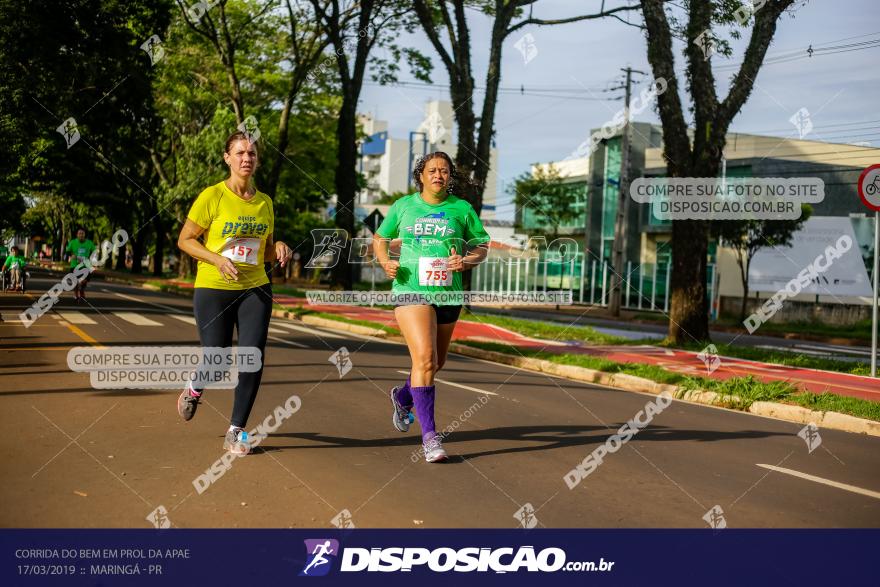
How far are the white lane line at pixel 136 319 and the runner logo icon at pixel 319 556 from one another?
13.9m

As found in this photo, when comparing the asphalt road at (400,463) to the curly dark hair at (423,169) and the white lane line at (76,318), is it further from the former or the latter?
the white lane line at (76,318)

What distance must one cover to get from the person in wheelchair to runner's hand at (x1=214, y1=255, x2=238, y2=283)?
22474 mm

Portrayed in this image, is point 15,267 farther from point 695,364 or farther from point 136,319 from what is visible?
point 695,364

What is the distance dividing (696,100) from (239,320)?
12.8 m

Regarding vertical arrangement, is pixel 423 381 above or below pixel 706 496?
above

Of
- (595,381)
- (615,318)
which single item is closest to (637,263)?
(615,318)

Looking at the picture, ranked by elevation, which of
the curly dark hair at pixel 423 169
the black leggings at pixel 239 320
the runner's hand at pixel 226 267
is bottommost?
the black leggings at pixel 239 320

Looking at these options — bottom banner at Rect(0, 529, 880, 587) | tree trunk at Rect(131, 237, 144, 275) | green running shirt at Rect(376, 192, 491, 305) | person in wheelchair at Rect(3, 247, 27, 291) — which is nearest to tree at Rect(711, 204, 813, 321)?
person in wheelchair at Rect(3, 247, 27, 291)

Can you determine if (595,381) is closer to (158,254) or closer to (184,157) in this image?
(184,157)

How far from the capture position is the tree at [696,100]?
16344mm

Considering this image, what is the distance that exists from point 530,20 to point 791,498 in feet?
65.6

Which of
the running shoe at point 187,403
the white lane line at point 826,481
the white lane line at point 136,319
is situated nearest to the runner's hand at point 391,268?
the running shoe at point 187,403

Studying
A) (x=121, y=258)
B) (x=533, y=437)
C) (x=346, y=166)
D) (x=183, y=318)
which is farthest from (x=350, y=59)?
(x=121, y=258)

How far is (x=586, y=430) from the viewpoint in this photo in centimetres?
766
